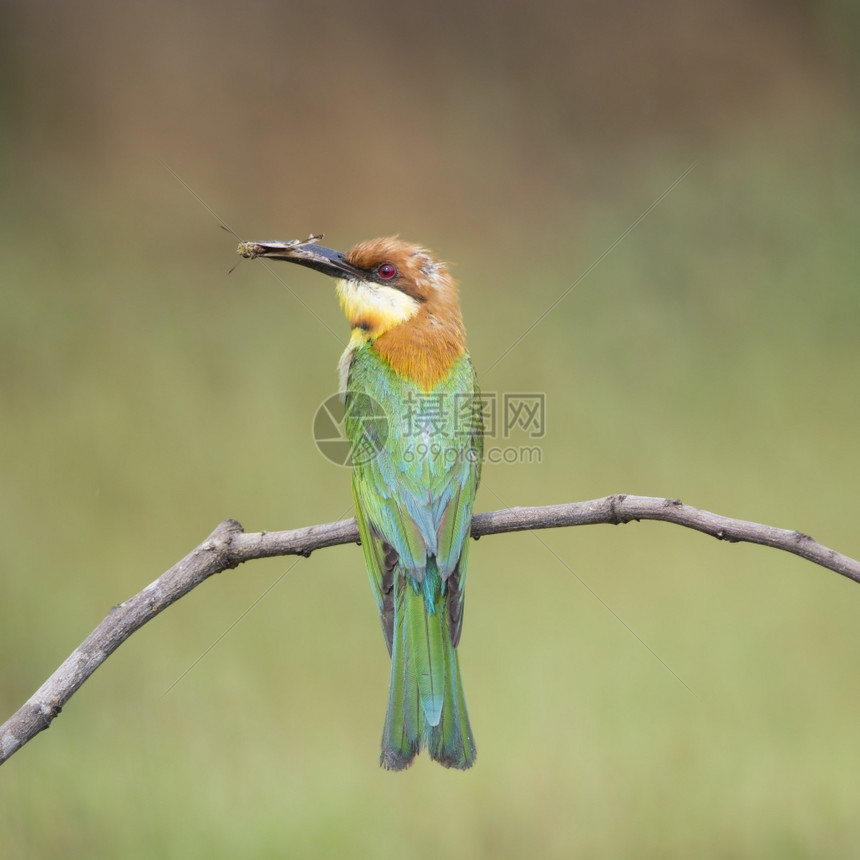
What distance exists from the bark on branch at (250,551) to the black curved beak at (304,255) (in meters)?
0.70

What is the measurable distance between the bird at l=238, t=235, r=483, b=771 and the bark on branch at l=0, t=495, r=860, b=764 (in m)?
0.18

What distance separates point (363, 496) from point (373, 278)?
0.51 metres

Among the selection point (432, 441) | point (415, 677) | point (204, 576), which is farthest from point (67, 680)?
point (432, 441)

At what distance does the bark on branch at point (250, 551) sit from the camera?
115 centimetres

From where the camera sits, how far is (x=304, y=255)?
1.91 m

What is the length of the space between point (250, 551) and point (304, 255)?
2.63ft

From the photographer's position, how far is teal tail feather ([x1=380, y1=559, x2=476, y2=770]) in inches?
59.1

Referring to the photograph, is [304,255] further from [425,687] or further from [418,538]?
[425,687]

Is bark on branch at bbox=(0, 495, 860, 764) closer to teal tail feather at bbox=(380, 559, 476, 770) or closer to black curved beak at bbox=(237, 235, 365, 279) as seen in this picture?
teal tail feather at bbox=(380, 559, 476, 770)

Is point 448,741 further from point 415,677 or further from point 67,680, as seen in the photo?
point 67,680
